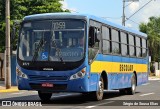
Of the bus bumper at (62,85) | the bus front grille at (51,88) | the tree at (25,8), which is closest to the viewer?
the bus bumper at (62,85)

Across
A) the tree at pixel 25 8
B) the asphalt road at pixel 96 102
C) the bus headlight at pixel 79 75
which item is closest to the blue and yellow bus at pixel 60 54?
the bus headlight at pixel 79 75

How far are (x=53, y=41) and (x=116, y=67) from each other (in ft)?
15.4

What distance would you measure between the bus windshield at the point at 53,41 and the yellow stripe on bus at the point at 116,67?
44.1 inches

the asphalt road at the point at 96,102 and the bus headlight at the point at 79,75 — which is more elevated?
the bus headlight at the point at 79,75

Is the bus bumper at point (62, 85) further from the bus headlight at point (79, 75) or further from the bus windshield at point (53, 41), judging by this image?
the bus windshield at point (53, 41)

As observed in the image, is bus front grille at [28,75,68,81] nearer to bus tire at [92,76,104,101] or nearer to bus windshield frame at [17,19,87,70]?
bus windshield frame at [17,19,87,70]

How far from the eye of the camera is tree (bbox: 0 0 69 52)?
135ft

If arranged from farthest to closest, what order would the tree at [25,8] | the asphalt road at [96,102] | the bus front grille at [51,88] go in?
the tree at [25,8]
the bus front grille at [51,88]
the asphalt road at [96,102]

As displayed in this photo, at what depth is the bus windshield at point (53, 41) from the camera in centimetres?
1591

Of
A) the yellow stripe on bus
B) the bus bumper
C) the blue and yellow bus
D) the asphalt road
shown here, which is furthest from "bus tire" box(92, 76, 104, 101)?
the bus bumper

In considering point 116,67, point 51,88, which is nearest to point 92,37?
point 51,88

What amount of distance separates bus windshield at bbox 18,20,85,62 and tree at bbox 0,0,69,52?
970 inches

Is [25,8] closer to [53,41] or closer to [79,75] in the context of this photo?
[53,41]

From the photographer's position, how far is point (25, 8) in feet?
137
